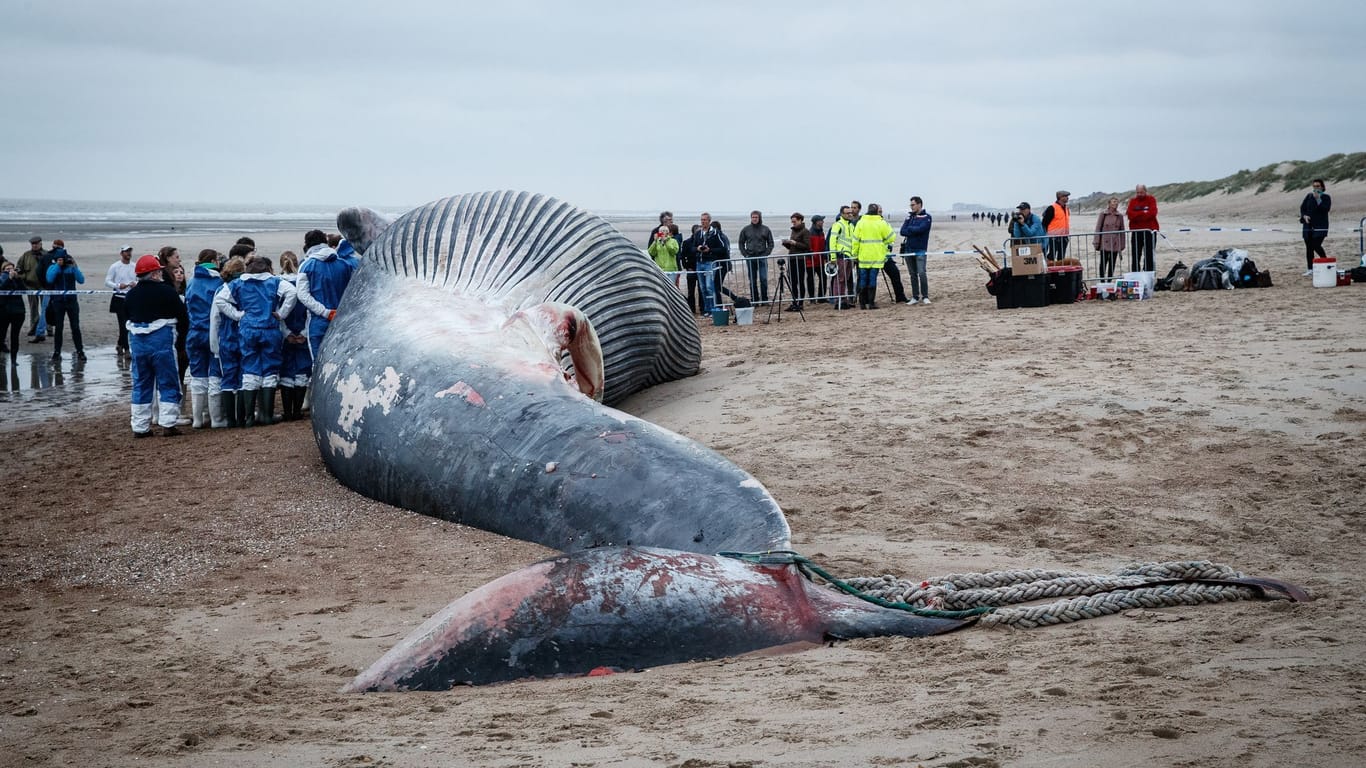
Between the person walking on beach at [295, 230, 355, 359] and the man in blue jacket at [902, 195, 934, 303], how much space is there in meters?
10.3

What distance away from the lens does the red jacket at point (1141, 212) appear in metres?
20.1

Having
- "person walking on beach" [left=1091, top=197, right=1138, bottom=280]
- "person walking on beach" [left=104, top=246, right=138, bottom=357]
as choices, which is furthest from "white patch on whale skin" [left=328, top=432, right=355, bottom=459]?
"person walking on beach" [left=1091, top=197, right=1138, bottom=280]

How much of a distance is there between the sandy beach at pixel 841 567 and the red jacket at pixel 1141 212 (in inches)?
289

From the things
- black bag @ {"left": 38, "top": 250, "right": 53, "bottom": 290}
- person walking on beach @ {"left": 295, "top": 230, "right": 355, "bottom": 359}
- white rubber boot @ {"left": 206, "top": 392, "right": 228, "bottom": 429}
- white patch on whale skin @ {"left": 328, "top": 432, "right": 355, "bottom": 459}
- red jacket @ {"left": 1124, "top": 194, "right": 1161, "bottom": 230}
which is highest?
red jacket @ {"left": 1124, "top": 194, "right": 1161, "bottom": 230}

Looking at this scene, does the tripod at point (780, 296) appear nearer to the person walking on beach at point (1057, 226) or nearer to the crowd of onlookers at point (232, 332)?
the person walking on beach at point (1057, 226)

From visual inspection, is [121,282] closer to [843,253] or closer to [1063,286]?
[843,253]

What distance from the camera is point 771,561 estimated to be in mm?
4359

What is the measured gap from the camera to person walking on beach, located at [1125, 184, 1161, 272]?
19.8m

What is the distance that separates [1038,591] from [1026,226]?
15.9 m

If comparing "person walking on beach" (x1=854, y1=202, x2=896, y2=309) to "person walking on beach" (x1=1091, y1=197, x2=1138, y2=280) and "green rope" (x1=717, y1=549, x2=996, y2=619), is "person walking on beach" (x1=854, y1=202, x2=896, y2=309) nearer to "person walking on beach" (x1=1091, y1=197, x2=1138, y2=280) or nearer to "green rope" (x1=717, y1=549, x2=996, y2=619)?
"person walking on beach" (x1=1091, y1=197, x2=1138, y2=280)

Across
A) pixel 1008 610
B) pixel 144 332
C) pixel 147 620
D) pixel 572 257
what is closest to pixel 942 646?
pixel 1008 610

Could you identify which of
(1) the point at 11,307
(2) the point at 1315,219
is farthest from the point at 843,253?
(1) the point at 11,307

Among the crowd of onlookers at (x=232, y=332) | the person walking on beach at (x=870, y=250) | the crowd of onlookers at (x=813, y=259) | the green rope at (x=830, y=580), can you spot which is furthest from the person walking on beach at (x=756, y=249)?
the green rope at (x=830, y=580)

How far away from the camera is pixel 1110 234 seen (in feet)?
64.6
